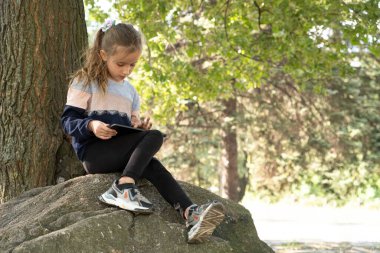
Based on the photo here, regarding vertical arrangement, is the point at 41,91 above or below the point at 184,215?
above

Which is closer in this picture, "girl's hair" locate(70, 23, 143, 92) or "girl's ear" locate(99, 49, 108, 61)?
"girl's hair" locate(70, 23, 143, 92)

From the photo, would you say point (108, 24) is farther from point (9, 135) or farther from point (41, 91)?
point (9, 135)

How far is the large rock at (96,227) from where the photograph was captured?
3697mm

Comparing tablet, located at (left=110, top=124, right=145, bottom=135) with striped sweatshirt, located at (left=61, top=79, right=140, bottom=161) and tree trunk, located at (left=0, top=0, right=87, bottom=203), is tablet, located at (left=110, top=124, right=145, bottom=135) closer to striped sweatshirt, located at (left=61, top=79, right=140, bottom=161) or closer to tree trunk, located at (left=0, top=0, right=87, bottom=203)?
striped sweatshirt, located at (left=61, top=79, right=140, bottom=161)

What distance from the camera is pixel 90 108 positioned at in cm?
468

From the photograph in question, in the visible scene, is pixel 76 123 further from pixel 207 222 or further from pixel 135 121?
pixel 207 222

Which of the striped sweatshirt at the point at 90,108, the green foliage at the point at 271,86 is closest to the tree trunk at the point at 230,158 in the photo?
the green foliage at the point at 271,86

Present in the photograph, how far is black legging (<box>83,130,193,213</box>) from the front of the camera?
4.23m

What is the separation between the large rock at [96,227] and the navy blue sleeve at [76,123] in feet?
0.98

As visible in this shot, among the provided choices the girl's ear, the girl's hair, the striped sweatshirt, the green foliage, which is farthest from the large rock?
the green foliage

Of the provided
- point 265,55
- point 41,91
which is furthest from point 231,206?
point 265,55

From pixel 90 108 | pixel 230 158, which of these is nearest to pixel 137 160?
pixel 90 108

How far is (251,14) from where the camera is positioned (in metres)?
11.0

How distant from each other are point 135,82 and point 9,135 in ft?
23.2
